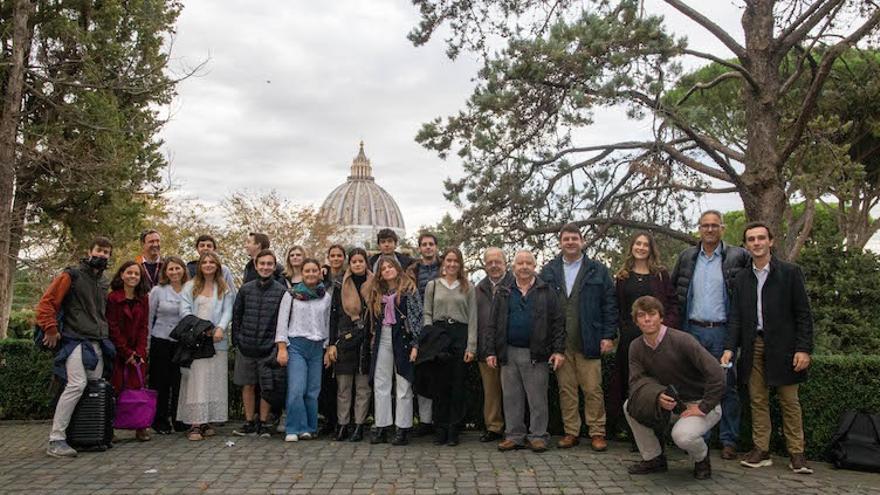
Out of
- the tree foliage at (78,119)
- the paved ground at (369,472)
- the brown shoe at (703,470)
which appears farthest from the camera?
the tree foliage at (78,119)

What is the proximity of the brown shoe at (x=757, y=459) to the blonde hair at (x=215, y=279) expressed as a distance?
513 cm

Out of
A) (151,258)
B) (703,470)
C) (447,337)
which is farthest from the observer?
(151,258)

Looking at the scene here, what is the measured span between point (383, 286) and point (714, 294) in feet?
9.90

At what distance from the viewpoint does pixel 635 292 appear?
6.69m

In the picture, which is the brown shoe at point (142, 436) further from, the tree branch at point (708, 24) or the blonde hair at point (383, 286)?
the tree branch at point (708, 24)

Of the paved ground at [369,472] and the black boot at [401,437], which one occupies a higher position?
the black boot at [401,437]

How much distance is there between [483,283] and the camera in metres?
7.21

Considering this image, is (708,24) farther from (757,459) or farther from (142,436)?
(142,436)

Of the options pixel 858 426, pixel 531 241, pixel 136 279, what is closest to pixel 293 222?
pixel 531 241

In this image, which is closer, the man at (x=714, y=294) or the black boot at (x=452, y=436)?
the man at (x=714, y=294)

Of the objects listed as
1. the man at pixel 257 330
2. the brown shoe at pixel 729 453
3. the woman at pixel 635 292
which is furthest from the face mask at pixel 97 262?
the brown shoe at pixel 729 453

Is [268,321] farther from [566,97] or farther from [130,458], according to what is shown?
[566,97]

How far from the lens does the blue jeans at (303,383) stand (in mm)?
7332

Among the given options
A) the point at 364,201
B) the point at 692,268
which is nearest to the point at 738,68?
the point at 692,268
